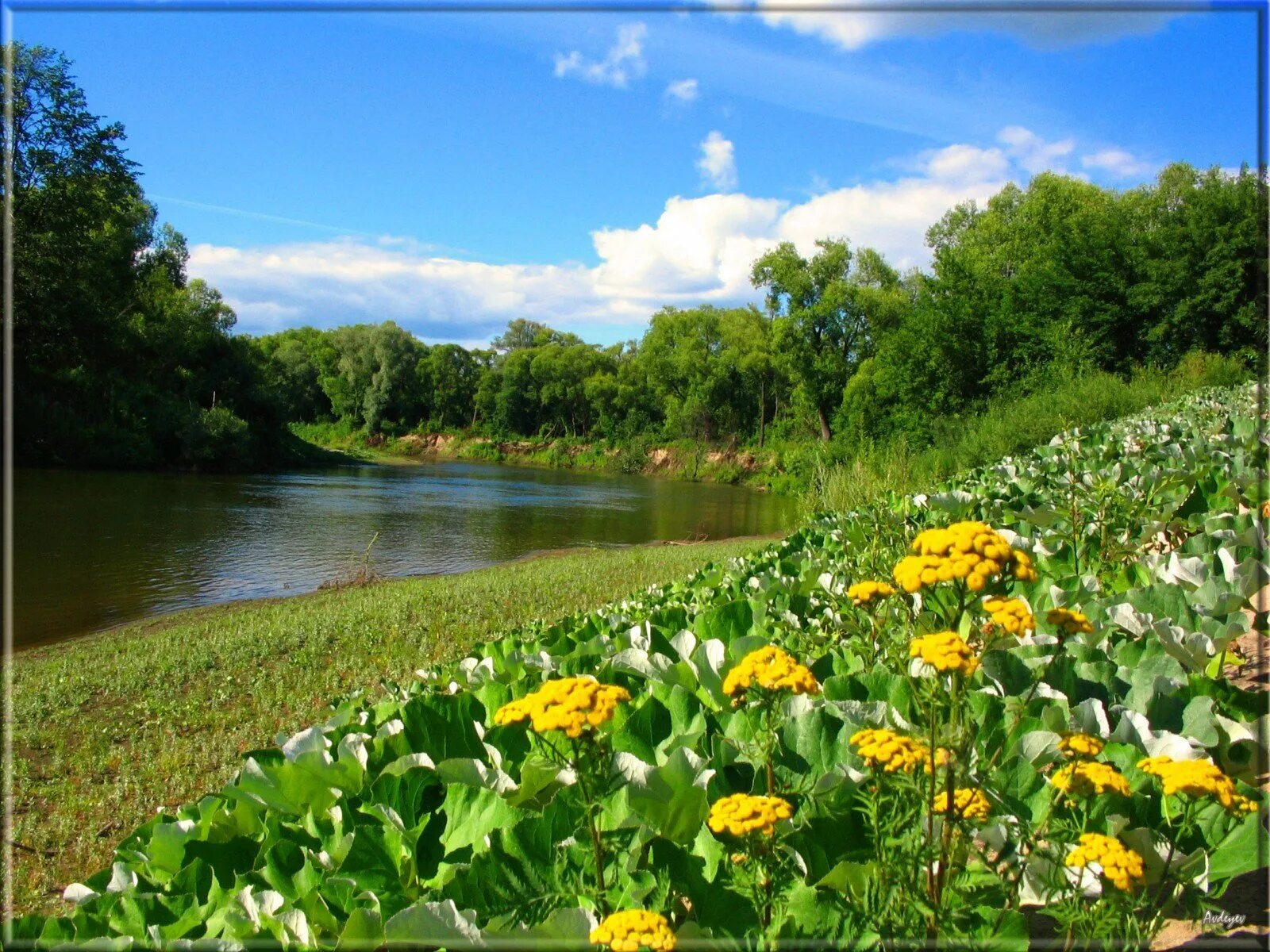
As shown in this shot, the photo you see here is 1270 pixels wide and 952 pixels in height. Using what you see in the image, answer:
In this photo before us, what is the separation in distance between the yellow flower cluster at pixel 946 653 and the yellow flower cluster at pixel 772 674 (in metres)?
0.24

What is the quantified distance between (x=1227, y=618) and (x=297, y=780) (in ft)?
8.50

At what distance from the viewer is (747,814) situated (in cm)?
125

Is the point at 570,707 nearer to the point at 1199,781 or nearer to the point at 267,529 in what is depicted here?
the point at 1199,781

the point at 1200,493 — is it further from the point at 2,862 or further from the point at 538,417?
the point at 538,417

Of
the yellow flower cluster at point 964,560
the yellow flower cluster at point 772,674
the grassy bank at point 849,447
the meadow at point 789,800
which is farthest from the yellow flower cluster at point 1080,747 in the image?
the grassy bank at point 849,447

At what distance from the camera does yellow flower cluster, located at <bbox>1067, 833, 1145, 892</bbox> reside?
1.14m

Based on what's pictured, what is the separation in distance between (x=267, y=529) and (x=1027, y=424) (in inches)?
693

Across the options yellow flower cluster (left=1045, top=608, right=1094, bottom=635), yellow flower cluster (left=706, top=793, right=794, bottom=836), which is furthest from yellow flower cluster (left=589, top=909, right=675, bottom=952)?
yellow flower cluster (left=1045, top=608, right=1094, bottom=635)

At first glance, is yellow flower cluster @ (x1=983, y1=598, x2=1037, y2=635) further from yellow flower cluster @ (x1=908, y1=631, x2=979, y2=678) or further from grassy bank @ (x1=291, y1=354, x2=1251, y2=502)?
grassy bank @ (x1=291, y1=354, x2=1251, y2=502)

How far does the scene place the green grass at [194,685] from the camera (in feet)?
16.2

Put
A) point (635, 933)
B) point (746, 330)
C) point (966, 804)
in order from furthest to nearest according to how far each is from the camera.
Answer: point (746, 330) < point (966, 804) < point (635, 933)

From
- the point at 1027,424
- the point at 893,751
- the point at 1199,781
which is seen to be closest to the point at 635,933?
the point at 893,751

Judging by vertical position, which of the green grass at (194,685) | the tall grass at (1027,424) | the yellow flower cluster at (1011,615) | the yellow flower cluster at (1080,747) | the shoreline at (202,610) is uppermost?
the tall grass at (1027,424)

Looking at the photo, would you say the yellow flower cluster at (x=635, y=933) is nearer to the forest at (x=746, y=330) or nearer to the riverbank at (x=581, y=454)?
the forest at (x=746, y=330)
